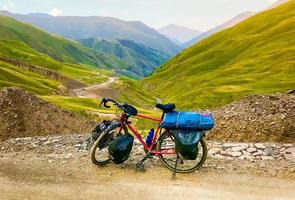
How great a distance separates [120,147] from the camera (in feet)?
50.1

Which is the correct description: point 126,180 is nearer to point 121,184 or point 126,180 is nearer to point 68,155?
point 121,184

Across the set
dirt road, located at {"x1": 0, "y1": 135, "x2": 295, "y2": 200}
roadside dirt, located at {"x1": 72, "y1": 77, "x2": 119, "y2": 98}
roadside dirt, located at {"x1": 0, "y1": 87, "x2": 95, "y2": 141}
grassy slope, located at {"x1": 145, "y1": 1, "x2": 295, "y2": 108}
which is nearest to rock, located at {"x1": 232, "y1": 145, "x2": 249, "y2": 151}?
dirt road, located at {"x1": 0, "y1": 135, "x2": 295, "y2": 200}

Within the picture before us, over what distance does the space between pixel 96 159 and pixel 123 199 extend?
3.37 meters

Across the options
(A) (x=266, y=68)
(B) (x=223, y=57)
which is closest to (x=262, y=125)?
(A) (x=266, y=68)

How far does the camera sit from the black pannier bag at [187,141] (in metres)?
14.7

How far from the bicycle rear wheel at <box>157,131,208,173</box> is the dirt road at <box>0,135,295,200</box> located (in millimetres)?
256

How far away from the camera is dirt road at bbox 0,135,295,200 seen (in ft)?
43.5

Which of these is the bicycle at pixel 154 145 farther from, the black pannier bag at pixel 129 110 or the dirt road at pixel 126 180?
the dirt road at pixel 126 180

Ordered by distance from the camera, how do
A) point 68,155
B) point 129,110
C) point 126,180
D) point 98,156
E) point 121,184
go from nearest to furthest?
point 121,184
point 126,180
point 129,110
point 98,156
point 68,155

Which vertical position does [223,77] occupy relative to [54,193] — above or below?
below

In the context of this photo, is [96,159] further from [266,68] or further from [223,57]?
[223,57]

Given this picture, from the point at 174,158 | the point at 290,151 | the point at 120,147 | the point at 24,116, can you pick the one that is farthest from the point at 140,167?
the point at 24,116

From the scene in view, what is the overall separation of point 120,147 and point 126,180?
51.6 inches

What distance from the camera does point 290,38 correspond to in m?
→ 171
